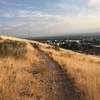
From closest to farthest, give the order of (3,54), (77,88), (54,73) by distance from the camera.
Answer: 1. (77,88)
2. (54,73)
3. (3,54)

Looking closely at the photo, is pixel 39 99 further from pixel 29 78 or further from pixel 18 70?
pixel 18 70

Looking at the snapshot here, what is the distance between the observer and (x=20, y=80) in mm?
11930

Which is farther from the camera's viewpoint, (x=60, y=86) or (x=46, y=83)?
(x=46, y=83)

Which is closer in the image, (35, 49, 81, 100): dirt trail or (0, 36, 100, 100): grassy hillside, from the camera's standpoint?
(35, 49, 81, 100): dirt trail

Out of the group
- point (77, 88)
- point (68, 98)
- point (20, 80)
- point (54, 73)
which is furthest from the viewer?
point (54, 73)

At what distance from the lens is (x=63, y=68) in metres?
14.9

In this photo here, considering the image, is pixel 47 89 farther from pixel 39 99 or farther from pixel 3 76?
pixel 3 76

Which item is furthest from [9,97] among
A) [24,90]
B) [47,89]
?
[47,89]

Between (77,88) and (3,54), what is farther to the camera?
(3,54)

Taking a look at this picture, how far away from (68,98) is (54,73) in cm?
427

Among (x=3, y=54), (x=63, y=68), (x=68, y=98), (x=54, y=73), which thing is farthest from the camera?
(x=3, y=54)

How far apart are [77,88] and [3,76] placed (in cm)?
421

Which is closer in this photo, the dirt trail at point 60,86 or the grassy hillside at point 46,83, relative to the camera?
the dirt trail at point 60,86

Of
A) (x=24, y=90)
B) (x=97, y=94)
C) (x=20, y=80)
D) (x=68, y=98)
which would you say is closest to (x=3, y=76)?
(x=20, y=80)
